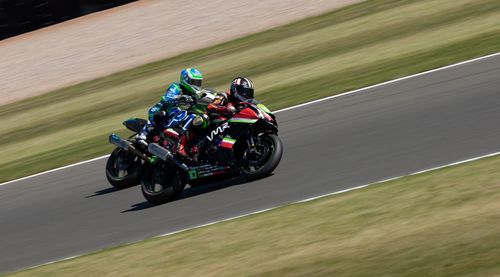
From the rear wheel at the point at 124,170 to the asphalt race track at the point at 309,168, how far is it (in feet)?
0.61

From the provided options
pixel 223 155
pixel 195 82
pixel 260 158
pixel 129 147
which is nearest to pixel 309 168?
pixel 260 158

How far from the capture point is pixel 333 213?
8.68m

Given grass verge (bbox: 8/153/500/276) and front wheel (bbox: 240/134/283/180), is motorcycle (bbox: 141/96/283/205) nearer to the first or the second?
front wheel (bbox: 240/134/283/180)

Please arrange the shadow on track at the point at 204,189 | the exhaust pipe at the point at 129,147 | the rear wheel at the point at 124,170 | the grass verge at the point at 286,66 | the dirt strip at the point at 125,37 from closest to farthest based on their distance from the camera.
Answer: the shadow on track at the point at 204,189 < the exhaust pipe at the point at 129,147 < the rear wheel at the point at 124,170 < the grass verge at the point at 286,66 < the dirt strip at the point at 125,37

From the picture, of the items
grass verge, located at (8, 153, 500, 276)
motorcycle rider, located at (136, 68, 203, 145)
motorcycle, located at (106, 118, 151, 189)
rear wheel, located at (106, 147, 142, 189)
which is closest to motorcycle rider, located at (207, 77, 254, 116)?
motorcycle rider, located at (136, 68, 203, 145)

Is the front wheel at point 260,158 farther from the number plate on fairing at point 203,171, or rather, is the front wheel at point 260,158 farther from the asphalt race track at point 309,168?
the number plate on fairing at point 203,171

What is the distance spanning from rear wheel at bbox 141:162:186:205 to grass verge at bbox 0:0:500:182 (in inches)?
168

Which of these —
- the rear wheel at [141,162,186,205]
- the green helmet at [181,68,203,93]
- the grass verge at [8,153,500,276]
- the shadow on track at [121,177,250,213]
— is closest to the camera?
the grass verge at [8,153,500,276]

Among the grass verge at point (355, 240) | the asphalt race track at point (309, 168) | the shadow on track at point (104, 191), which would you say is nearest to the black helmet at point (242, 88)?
the asphalt race track at point (309, 168)

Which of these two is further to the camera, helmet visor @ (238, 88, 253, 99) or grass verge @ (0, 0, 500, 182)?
grass verge @ (0, 0, 500, 182)

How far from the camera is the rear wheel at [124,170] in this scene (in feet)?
41.4

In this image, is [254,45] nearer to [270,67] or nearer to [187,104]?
[270,67]

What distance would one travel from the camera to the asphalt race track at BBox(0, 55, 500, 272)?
33.3 feet

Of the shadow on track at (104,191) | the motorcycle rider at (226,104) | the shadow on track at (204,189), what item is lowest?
the shadow on track at (104,191)
